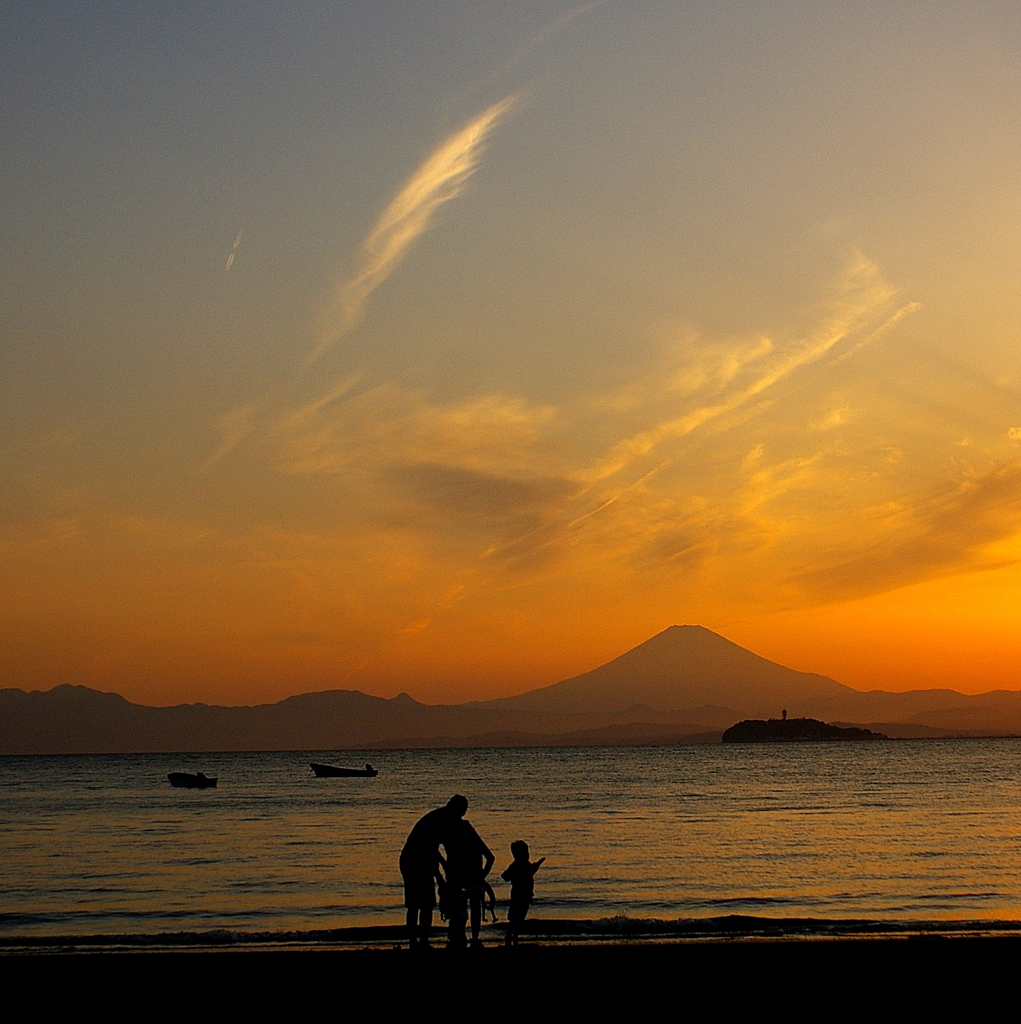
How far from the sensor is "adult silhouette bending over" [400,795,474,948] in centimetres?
1205

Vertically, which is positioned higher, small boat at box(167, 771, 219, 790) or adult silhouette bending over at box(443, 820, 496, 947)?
adult silhouette bending over at box(443, 820, 496, 947)

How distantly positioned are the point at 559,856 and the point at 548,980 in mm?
22986

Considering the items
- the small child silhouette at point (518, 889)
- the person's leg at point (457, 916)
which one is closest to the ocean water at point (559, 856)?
the small child silhouette at point (518, 889)

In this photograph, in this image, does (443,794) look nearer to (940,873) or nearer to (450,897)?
(940,873)

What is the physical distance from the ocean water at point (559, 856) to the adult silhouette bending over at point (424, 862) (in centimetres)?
1010

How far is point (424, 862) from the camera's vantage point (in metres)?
12.1

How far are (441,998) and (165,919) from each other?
14315 mm

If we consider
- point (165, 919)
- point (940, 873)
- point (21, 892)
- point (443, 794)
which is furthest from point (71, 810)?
point (940, 873)

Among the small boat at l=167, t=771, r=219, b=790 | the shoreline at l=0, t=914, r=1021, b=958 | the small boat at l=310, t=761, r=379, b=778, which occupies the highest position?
the shoreline at l=0, t=914, r=1021, b=958

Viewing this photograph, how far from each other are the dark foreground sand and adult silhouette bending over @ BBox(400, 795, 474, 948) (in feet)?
1.26

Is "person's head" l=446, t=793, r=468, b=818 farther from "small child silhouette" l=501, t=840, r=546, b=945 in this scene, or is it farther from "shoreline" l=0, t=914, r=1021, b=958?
"shoreline" l=0, t=914, r=1021, b=958

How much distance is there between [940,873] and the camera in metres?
28.3

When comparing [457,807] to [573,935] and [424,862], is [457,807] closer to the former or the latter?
[424,862]

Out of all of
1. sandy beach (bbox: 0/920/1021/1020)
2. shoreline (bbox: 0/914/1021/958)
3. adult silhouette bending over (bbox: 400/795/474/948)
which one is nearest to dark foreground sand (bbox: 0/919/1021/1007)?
sandy beach (bbox: 0/920/1021/1020)
